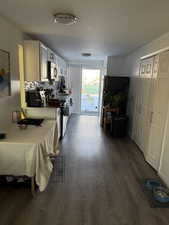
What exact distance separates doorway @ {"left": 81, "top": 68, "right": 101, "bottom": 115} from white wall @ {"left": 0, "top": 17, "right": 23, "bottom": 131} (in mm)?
4335

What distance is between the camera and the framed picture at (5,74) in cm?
233

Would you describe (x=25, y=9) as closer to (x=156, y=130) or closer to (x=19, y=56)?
(x=19, y=56)

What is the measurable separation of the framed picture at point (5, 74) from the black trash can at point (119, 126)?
9.75 feet

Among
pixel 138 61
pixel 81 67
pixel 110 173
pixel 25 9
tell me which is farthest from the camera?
pixel 81 67

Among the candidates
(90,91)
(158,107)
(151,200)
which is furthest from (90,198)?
(90,91)

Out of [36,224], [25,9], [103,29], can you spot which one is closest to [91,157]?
[36,224]

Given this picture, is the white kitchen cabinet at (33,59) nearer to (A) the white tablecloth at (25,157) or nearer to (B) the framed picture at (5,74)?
(B) the framed picture at (5,74)

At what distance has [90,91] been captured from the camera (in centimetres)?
724

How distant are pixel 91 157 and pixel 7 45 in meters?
2.58

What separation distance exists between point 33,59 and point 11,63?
529mm

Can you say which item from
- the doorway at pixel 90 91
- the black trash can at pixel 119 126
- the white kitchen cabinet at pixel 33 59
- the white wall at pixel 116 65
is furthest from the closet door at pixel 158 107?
the doorway at pixel 90 91

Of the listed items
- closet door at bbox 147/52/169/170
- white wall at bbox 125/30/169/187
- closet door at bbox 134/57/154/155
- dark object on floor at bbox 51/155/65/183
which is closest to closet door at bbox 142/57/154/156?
closet door at bbox 134/57/154/155

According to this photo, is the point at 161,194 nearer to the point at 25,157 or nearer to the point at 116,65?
the point at 25,157

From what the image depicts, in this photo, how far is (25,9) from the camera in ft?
6.43
